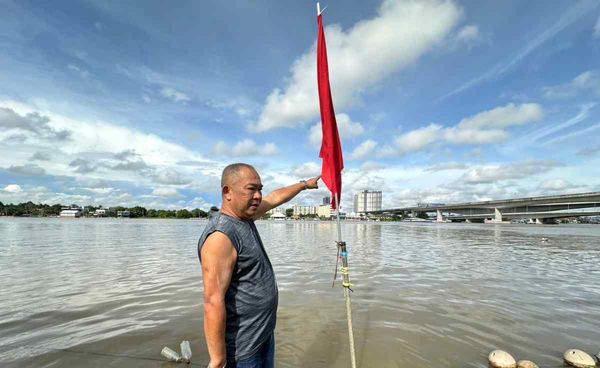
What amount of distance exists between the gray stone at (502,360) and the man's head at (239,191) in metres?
5.38

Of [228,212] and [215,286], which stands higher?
[228,212]

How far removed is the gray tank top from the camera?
2.84 metres

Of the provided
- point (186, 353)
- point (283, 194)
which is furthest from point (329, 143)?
point (186, 353)

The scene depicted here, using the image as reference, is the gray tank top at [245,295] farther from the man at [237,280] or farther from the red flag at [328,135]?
the red flag at [328,135]

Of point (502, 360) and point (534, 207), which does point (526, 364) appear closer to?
point (502, 360)

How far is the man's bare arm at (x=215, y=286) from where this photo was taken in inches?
102

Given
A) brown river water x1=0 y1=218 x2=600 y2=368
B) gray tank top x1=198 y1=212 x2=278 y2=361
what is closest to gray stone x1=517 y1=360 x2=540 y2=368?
brown river water x1=0 y1=218 x2=600 y2=368

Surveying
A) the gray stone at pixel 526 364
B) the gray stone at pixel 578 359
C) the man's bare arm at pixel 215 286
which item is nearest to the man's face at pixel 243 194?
the man's bare arm at pixel 215 286

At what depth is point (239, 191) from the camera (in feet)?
9.83

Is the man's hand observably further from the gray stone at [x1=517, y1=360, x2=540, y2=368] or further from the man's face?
the gray stone at [x1=517, y1=360, x2=540, y2=368]

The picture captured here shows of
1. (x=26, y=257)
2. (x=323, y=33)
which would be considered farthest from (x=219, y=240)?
(x=26, y=257)

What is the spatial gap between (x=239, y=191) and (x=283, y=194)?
162 centimetres

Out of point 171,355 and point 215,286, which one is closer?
point 215,286

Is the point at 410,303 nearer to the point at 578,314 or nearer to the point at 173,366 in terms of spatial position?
the point at 578,314
